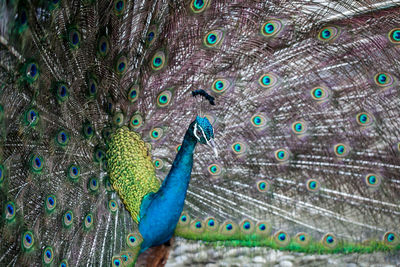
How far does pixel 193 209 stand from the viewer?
254 cm

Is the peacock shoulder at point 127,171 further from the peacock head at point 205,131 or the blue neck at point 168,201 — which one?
the peacock head at point 205,131

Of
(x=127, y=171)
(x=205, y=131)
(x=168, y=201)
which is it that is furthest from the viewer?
(x=127, y=171)

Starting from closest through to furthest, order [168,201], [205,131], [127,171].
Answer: [205,131] < [168,201] < [127,171]

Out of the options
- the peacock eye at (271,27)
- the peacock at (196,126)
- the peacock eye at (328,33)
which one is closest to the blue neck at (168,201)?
the peacock at (196,126)

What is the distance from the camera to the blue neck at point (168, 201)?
1.96 m

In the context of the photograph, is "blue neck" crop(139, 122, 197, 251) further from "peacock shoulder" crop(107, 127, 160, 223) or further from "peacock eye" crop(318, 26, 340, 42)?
"peacock eye" crop(318, 26, 340, 42)

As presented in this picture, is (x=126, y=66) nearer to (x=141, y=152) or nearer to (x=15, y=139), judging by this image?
(x=141, y=152)

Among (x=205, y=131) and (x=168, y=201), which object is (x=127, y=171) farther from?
(x=205, y=131)

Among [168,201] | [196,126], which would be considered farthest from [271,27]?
[168,201]

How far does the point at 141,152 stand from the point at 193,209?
533 mm

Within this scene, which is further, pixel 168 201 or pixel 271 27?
pixel 271 27

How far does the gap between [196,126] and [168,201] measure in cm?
41

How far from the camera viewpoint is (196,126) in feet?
5.99

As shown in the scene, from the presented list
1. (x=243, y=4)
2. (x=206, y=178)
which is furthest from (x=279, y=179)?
(x=243, y=4)
